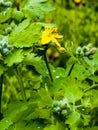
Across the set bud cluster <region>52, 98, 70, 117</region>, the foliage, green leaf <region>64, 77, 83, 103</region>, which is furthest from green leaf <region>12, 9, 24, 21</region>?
bud cluster <region>52, 98, 70, 117</region>

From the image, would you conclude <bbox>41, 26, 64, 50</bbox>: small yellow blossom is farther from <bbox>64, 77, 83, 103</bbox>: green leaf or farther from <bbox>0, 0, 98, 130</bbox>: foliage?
<bbox>64, 77, 83, 103</bbox>: green leaf

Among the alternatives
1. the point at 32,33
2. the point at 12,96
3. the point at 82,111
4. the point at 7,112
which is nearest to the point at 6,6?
the point at 32,33

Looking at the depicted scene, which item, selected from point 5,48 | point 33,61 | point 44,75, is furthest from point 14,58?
point 44,75

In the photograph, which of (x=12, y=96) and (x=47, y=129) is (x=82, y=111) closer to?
(x=47, y=129)

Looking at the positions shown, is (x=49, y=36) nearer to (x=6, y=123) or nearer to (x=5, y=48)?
(x=5, y=48)

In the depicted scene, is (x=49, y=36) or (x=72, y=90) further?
(x=49, y=36)

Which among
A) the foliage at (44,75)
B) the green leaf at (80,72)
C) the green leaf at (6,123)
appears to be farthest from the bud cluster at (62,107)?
the green leaf at (80,72)
